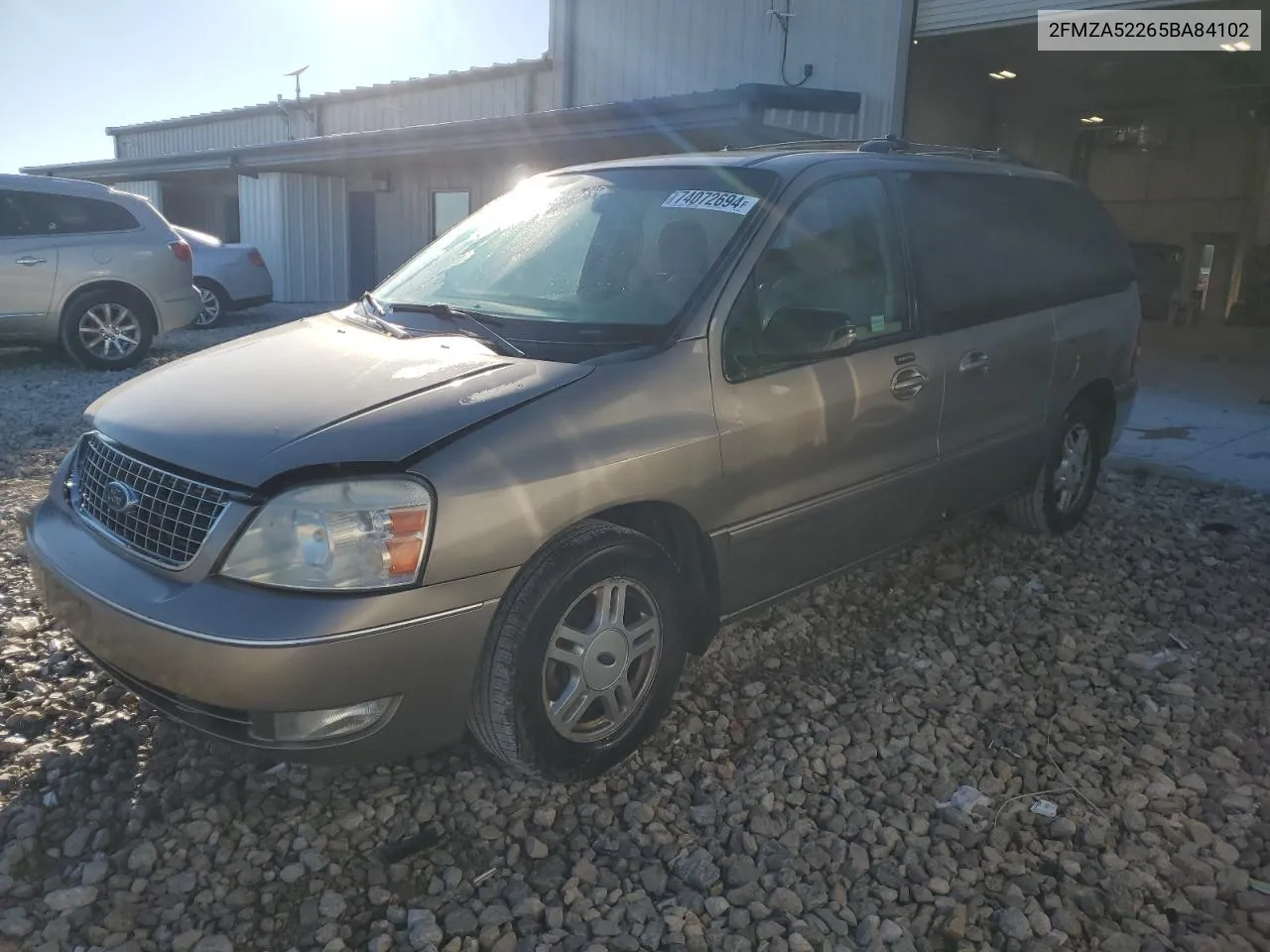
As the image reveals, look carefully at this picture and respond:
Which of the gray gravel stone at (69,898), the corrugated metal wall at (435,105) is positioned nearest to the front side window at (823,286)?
the gray gravel stone at (69,898)

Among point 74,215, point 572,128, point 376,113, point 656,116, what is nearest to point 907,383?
point 656,116

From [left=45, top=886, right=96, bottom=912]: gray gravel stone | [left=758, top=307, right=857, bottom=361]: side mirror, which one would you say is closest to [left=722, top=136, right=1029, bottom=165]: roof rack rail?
[left=758, top=307, right=857, bottom=361]: side mirror

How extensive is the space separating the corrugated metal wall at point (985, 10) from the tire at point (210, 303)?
382 inches

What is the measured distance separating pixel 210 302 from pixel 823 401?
1274 cm

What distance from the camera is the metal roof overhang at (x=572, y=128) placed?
10213mm

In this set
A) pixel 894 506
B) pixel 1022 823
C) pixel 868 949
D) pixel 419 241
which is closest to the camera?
pixel 868 949

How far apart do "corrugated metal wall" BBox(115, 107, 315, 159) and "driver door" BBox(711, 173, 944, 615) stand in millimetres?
21425

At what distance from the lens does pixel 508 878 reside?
8.57 feet

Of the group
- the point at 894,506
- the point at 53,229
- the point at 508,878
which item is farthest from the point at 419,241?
the point at 508,878

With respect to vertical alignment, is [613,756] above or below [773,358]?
below

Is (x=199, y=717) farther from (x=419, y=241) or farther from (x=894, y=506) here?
(x=419, y=241)

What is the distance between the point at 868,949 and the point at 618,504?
4.23 feet

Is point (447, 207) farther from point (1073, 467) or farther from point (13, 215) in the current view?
point (1073, 467)

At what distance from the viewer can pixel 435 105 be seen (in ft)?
62.7
